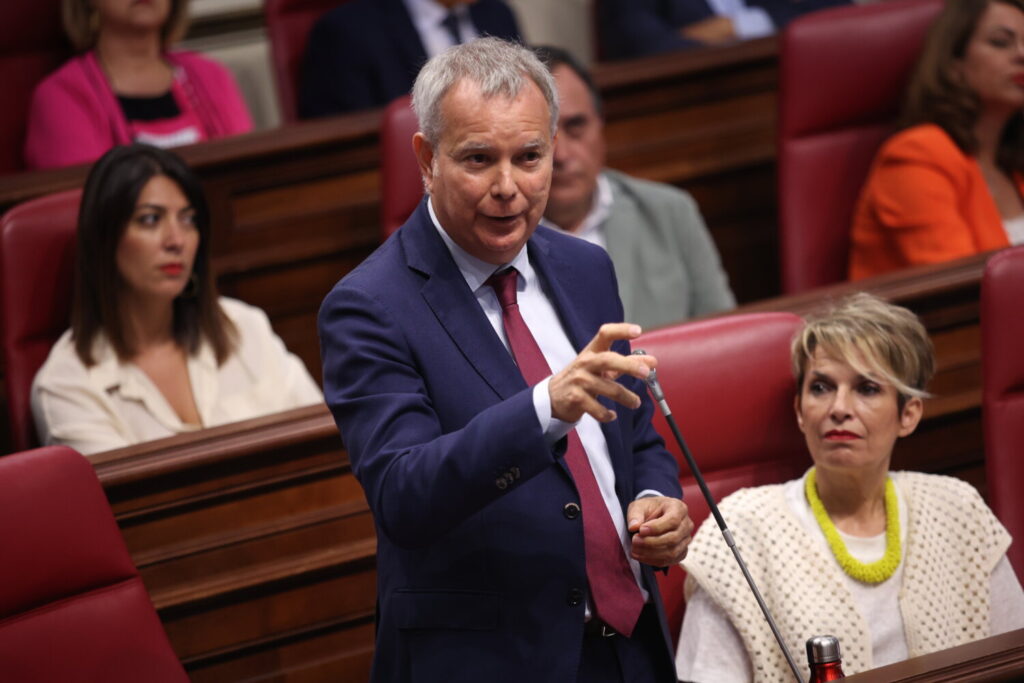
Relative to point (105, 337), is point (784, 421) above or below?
below

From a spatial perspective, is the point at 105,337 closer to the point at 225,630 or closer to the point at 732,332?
the point at 225,630

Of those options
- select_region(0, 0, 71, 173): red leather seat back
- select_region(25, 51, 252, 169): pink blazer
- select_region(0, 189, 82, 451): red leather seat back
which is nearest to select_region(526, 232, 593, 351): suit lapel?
select_region(0, 189, 82, 451): red leather seat back

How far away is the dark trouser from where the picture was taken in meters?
1.13

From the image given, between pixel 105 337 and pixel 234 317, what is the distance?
0.21 m

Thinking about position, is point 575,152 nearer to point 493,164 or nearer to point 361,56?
point 361,56

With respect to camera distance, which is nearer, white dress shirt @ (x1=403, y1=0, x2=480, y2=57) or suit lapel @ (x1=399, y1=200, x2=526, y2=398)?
suit lapel @ (x1=399, y1=200, x2=526, y2=398)

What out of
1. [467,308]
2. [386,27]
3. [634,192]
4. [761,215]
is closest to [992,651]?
[467,308]

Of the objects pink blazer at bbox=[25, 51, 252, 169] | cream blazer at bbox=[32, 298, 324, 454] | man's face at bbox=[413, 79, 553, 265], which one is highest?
pink blazer at bbox=[25, 51, 252, 169]

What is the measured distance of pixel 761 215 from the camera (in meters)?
2.56

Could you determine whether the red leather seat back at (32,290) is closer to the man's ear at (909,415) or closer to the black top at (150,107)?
the black top at (150,107)

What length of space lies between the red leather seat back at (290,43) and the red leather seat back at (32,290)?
0.82m

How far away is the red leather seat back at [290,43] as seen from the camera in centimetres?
262

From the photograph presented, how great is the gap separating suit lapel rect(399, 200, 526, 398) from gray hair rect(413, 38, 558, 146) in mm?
93

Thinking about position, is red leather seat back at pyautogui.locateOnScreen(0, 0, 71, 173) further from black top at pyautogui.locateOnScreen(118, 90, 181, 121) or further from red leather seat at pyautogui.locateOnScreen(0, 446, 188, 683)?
red leather seat at pyautogui.locateOnScreen(0, 446, 188, 683)
